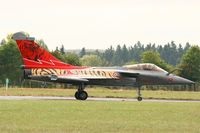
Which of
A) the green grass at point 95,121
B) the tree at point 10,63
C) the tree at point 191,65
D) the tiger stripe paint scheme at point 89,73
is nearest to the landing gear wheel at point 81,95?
the tiger stripe paint scheme at point 89,73

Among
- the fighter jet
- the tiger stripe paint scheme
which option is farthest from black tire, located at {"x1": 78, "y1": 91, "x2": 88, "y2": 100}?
the tiger stripe paint scheme

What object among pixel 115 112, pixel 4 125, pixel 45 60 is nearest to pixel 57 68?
pixel 45 60

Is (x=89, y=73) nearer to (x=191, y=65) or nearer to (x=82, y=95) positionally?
(x=82, y=95)

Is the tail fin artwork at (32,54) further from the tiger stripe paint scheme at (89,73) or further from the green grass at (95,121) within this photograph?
the green grass at (95,121)

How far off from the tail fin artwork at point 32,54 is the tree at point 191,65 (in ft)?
188

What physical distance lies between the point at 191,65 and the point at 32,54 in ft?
206

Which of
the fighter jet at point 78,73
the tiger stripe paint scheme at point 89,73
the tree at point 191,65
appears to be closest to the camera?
the fighter jet at point 78,73

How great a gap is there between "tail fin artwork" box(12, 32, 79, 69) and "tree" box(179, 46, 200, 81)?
2261 inches

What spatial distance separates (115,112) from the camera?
22234mm

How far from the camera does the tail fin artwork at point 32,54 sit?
121 ft

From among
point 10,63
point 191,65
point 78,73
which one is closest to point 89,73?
point 78,73

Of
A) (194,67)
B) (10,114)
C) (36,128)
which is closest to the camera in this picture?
(36,128)

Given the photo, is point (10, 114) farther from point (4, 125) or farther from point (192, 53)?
point (192, 53)

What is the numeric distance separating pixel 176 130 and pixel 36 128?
144 inches
